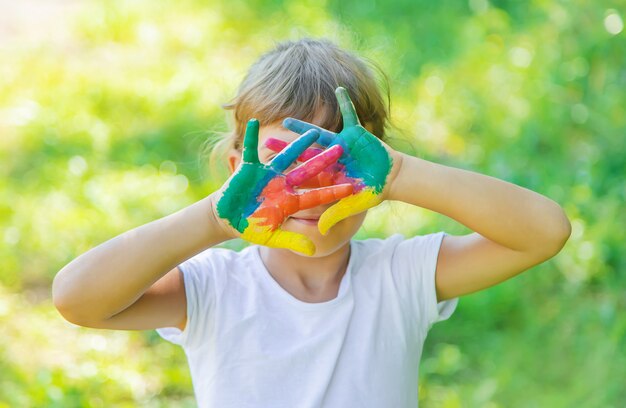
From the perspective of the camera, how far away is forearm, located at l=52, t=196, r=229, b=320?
162 cm

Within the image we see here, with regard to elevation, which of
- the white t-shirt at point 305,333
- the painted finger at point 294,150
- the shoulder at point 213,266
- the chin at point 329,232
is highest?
the painted finger at point 294,150

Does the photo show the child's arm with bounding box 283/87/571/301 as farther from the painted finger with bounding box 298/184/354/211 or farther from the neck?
the neck

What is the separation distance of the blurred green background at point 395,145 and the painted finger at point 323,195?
2.14ft

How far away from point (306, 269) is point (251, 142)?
17.1 inches

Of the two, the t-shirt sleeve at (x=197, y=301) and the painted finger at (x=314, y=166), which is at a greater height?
the painted finger at (x=314, y=166)

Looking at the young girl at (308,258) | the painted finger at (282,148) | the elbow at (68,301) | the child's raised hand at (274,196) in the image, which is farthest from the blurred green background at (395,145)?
the elbow at (68,301)

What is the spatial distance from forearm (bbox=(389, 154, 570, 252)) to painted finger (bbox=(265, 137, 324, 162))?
164mm

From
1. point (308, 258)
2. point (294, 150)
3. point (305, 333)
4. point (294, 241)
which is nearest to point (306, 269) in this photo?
point (308, 258)

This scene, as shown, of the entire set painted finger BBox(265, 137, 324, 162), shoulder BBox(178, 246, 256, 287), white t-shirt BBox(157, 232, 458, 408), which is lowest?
white t-shirt BBox(157, 232, 458, 408)

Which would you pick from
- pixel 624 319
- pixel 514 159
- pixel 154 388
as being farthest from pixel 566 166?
pixel 154 388

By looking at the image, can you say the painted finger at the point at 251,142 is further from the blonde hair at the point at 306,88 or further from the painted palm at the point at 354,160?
the blonde hair at the point at 306,88

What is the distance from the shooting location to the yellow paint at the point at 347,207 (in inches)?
64.4

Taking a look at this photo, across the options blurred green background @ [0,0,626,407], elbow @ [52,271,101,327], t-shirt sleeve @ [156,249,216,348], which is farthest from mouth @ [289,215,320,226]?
blurred green background @ [0,0,626,407]

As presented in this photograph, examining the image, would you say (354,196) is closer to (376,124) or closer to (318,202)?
(318,202)
